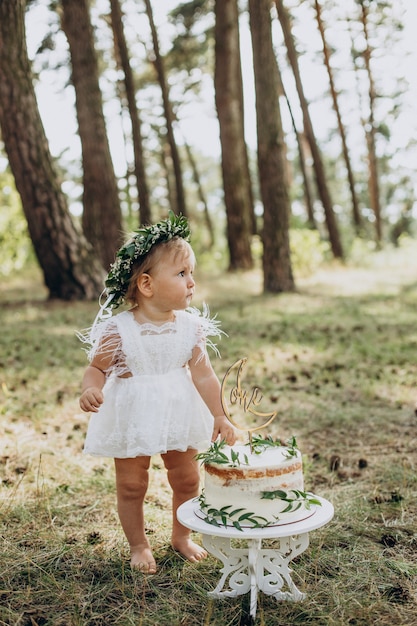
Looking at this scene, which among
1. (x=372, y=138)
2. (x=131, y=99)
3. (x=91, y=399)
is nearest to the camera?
(x=91, y=399)

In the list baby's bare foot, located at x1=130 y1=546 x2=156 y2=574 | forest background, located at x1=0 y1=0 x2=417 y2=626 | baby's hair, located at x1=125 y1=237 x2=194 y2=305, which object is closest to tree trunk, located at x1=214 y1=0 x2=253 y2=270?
forest background, located at x1=0 y1=0 x2=417 y2=626

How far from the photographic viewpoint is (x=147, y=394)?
10.6 ft

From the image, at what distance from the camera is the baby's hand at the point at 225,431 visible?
316 cm

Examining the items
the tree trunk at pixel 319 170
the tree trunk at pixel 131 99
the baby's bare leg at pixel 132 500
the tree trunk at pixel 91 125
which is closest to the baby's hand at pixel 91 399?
the baby's bare leg at pixel 132 500

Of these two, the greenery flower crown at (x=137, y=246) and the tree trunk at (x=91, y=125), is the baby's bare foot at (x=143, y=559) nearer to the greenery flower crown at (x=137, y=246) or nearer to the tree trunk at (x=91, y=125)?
the greenery flower crown at (x=137, y=246)

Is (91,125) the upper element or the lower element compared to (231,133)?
lower

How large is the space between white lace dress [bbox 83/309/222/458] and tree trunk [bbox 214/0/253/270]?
13461 millimetres

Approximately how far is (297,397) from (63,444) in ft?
7.32

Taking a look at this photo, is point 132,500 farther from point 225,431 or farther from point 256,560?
point 256,560

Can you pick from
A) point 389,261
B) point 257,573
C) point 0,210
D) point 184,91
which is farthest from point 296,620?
point 184,91

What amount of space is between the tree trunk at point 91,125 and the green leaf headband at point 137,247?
9650 millimetres

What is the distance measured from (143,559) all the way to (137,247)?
1.39 metres

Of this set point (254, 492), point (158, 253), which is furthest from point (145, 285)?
point (254, 492)

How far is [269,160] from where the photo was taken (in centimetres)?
1301
